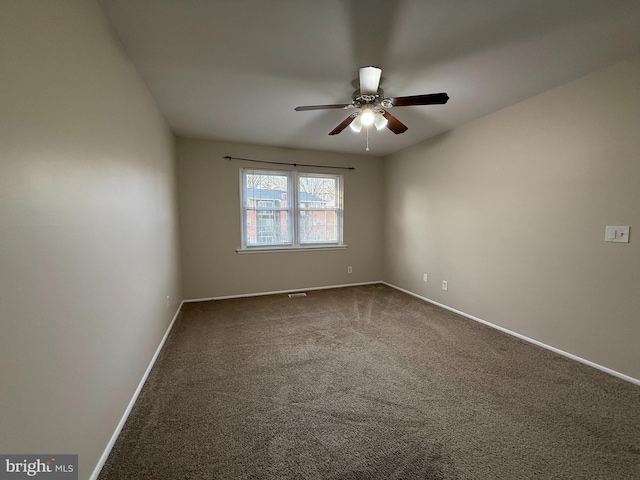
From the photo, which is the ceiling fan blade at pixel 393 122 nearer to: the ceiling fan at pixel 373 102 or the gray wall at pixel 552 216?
the ceiling fan at pixel 373 102

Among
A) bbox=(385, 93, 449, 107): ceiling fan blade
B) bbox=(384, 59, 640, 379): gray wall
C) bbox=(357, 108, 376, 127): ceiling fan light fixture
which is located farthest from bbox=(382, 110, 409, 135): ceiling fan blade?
bbox=(384, 59, 640, 379): gray wall

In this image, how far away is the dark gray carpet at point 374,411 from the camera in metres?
1.28

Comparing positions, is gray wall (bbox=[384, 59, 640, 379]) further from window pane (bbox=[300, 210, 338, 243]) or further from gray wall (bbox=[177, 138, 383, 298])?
window pane (bbox=[300, 210, 338, 243])

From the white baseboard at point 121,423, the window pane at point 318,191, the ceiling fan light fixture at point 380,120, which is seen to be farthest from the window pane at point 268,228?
the ceiling fan light fixture at point 380,120

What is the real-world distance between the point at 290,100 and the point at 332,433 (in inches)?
108

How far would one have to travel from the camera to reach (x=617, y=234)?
1998mm

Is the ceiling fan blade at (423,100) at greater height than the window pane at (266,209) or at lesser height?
greater

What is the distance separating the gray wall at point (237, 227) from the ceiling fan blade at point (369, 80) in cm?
232

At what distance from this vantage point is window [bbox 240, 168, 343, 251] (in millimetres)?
4098

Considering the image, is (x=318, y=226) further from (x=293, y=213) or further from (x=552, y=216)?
(x=552, y=216)

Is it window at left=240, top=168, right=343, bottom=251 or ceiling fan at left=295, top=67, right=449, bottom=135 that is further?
window at left=240, top=168, right=343, bottom=251

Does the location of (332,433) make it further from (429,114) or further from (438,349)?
(429,114)

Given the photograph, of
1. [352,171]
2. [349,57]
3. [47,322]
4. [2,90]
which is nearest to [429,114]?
[349,57]

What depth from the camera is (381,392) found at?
1.83 m
